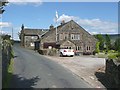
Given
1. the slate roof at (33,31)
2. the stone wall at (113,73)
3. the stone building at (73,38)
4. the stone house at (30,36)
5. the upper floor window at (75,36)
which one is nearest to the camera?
the stone wall at (113,73)

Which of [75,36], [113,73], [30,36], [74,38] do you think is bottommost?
[113,73]

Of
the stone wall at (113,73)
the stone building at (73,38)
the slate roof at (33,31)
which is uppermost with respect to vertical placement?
the slate roof at (33,31)

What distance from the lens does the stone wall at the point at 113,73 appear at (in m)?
18.3

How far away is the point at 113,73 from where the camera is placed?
19859 mm

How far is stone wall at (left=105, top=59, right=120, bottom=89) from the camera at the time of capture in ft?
60.0

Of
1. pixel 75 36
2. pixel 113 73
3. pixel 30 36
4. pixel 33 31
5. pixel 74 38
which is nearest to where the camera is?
pixel 113 73

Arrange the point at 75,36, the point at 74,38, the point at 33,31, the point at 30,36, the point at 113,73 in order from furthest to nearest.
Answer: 1. the point at 33,31
2. the point at 30,36
3. the point at 75,36
4. the point at 74,38
5. the point at 113,73

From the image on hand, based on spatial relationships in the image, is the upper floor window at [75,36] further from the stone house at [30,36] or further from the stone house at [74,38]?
the stone house at [30,36]

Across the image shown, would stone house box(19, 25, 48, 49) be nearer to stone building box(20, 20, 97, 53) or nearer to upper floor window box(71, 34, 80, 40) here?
stone building box(20, 20, 97, 53)

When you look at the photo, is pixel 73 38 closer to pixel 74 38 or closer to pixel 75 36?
pixel 74 38

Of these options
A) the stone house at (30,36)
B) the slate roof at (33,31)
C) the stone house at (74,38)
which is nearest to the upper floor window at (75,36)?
the stone house at (74,38)

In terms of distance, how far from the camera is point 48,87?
17.8m

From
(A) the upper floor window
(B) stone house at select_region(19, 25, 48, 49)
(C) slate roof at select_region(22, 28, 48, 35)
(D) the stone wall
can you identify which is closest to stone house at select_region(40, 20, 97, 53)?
(A) the upper floor window

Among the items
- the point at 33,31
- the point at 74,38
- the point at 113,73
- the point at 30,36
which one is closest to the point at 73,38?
the point at 74,38
